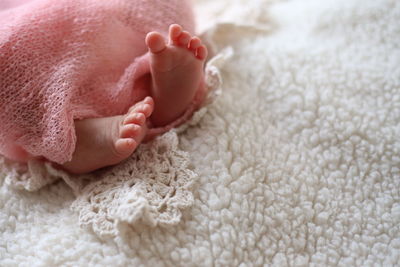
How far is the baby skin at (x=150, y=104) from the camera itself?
0.66m

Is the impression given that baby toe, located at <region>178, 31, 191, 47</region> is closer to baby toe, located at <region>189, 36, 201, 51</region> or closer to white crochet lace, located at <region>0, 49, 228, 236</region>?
baby toe, located at <region>189, 36, 201, 51</region>

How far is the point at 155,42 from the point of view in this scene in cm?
67

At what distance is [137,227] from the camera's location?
2.10ft

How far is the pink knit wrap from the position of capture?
2.24ft

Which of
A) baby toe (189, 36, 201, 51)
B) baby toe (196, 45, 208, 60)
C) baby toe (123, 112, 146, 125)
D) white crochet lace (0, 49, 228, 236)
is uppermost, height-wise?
baby toe (189, 36, 201, 51)

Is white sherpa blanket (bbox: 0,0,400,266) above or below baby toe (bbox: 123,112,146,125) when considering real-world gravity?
below

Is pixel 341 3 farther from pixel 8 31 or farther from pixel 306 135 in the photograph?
pixel 8 31

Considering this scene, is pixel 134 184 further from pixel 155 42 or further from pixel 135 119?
pixel 155 42

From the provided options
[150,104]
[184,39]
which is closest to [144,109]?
[150,104]

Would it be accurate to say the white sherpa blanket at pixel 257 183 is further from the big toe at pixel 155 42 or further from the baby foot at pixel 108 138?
the big toe at pixel 155 42

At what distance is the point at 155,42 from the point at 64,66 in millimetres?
157

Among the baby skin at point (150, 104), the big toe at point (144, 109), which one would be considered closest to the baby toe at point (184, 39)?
the baby skin at point (150, 104)

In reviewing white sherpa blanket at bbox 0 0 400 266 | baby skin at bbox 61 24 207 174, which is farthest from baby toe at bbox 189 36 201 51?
white sherpa blanket at bbox 0 0 400 266

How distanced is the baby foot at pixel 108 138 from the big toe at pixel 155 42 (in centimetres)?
8
